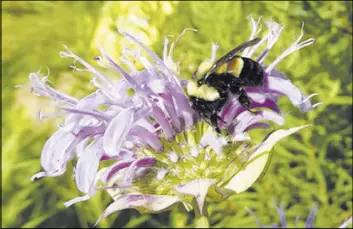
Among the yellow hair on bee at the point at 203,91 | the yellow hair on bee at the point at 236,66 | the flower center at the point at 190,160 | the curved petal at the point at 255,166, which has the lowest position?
the flower center at the point at 190,160

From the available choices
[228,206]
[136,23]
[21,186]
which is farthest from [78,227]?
[136,23]

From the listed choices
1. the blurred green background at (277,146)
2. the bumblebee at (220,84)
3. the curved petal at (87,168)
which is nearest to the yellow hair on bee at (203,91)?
the bumblebee at (220,84)

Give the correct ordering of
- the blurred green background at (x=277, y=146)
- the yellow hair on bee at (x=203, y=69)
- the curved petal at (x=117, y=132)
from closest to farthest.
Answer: the curved petal at (x=117, y=132) < the yellow hair on bee at (x=203, y=69) < the blurred green background at (x=277, y=146)

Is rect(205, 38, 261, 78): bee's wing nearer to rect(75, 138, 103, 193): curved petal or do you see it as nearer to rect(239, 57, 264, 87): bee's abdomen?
rect(239, 57, 264, 87): bee's abdomen

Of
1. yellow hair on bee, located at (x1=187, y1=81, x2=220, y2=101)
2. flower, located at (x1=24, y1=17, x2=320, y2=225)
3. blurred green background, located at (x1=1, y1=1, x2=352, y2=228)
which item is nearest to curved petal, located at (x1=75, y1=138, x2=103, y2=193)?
flower, located at (x1=24, y1=17, x2=320, y2=225)

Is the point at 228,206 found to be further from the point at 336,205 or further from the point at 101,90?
the point at 101,90

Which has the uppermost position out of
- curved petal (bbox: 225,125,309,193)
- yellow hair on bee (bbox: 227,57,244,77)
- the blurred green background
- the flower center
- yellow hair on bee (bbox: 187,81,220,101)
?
yellow hair on bee (bbox: 227,57,244,77)

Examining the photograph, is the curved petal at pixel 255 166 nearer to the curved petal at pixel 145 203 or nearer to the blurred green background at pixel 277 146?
the curved petal at pixel 145 203
